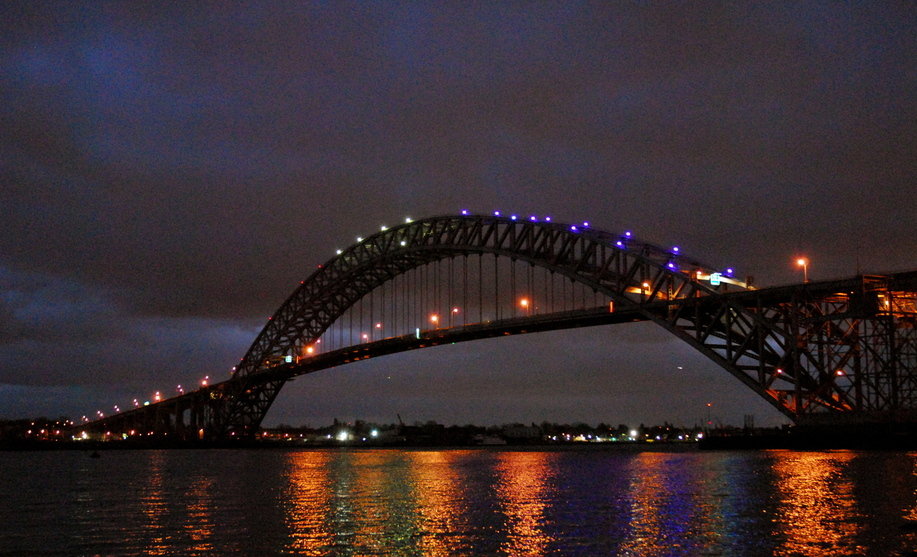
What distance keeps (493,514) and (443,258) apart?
55911mm

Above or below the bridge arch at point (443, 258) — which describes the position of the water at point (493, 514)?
below

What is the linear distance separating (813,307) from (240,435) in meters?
75.2

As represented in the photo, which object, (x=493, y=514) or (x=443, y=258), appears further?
(x=443, y=258)

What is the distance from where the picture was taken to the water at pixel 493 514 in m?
20.8

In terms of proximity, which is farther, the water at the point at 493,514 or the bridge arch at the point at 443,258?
the bridge arch at the point at 443,258

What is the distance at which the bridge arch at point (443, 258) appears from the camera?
62.3m

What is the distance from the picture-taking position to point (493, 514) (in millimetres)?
26672

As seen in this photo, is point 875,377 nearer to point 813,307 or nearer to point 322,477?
point 813,307

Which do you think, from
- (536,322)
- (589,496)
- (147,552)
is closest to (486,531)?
(147,552)

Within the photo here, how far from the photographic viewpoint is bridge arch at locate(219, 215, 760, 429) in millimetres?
62281

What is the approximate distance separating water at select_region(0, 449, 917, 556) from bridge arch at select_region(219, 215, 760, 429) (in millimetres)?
20146

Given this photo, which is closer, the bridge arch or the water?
the water

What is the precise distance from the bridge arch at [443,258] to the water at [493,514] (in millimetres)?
20146

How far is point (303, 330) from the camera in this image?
4119 inches
